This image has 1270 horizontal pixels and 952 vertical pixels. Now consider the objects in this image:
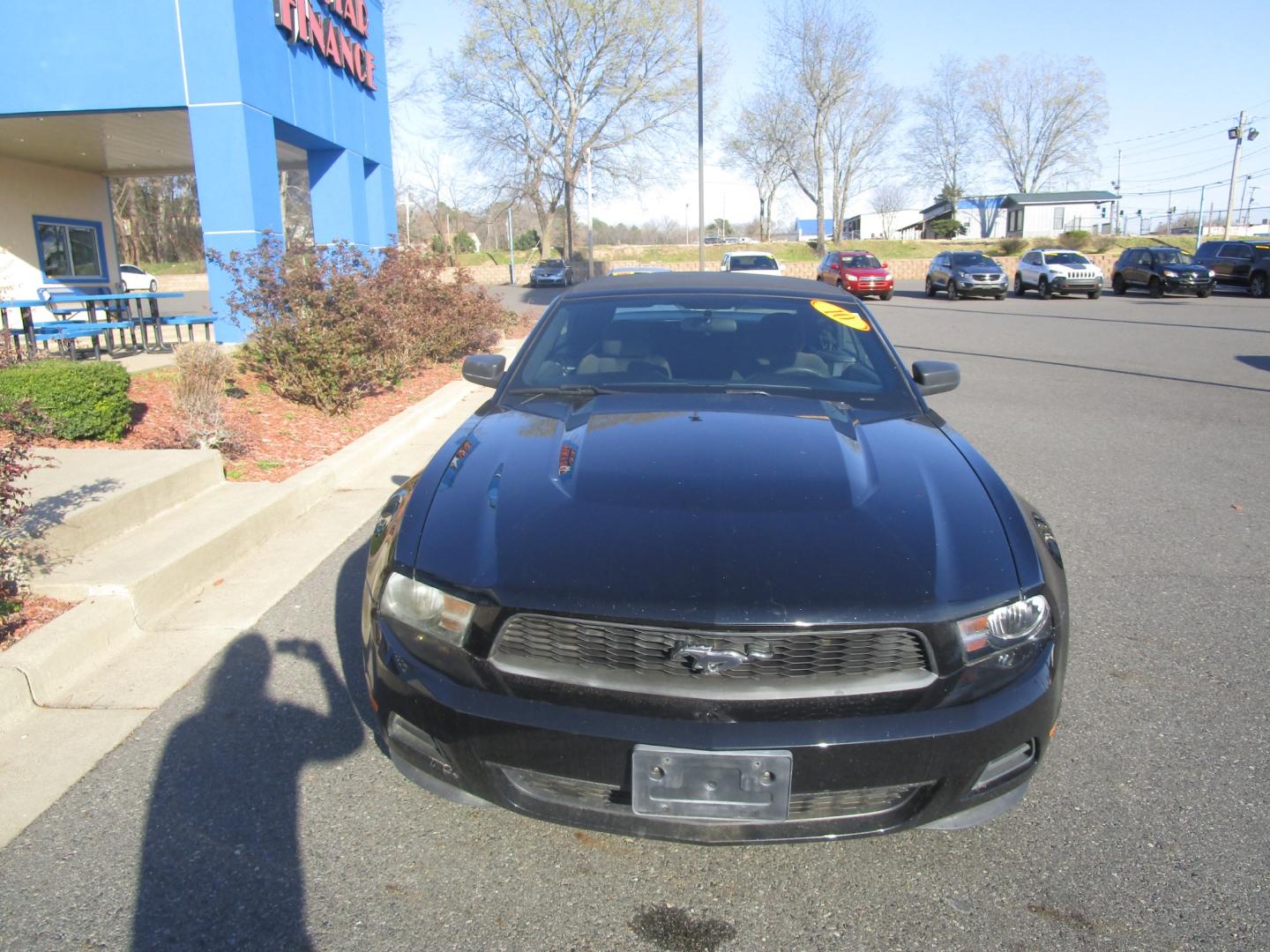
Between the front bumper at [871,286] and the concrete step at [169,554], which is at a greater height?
the front bumper at [871,286]

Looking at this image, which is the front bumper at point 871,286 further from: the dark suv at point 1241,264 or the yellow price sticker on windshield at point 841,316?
the yellow price sticker on windshield at point 841,316

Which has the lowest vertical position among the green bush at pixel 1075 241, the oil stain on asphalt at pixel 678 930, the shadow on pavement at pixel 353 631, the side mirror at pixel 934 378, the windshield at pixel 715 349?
the oil stain on asphalt at pixel 678 930

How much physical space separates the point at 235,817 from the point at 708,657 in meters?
1.56

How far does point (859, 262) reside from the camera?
30.8m

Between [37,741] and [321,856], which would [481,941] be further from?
[37,741]

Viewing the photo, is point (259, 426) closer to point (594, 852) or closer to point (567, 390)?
point (567, 390)

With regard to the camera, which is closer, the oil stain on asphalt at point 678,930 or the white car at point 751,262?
the oil stain on asphalt at point 678,930

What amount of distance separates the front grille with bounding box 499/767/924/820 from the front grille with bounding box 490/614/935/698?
250 millimetres

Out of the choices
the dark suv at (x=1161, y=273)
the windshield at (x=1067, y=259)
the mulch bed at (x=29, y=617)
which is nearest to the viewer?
the mulch bed at (x=29, y=617)

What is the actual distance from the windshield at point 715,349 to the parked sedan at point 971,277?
1071 inches

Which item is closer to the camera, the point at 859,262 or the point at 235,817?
the point at 235,817

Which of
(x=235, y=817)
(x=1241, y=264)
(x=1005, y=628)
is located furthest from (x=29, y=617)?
(x=1241, y=264)

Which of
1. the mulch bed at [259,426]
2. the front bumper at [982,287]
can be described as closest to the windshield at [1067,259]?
the front bumper at [982,287]

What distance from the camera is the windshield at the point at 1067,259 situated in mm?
29438
